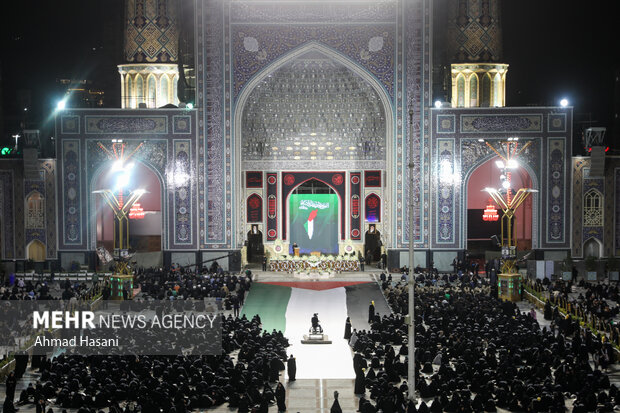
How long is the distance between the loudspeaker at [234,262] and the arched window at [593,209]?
1546 cm

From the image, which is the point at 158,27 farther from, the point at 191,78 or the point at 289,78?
the point at 289,78

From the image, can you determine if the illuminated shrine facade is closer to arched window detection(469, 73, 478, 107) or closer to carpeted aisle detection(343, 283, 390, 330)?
arched window detection(469, 73, 478, 107)

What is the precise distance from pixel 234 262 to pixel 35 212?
9137 mm

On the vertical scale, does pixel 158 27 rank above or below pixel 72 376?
above

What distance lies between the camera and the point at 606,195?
35.8 m

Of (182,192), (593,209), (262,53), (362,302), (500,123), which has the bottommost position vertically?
(362,302)

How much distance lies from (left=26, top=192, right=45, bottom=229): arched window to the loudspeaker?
27.7ft

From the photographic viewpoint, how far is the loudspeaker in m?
36.1

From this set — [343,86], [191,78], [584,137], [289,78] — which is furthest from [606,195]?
[191,78]

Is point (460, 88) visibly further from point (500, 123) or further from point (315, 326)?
point (315, 326)

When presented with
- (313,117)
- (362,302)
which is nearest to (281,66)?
(313,117)

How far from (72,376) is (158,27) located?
24096 mm

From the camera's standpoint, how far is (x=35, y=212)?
3609 cm

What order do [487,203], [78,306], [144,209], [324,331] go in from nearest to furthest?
1. [324,331]
2. [78,306]
3. [487,203]
4. [144,209]
